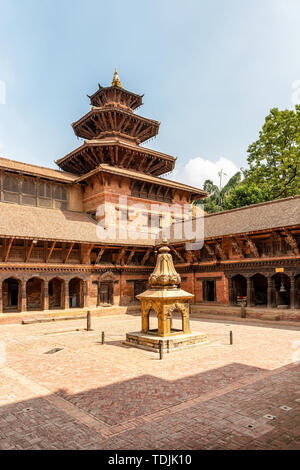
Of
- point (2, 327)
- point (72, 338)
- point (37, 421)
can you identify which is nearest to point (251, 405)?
point (37, 421)

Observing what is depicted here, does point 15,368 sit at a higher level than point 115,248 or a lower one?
lower

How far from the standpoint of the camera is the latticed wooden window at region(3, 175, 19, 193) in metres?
23.5

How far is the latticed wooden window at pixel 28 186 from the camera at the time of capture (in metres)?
24.4

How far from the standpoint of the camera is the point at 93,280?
23.6 m

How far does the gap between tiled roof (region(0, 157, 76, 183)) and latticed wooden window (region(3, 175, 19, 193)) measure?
0.89m

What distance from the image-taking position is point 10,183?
2378 centimetres

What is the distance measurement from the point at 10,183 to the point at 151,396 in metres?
20.8

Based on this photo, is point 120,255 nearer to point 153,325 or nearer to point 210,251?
point 210,251

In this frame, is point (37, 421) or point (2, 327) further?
point (2, 327)

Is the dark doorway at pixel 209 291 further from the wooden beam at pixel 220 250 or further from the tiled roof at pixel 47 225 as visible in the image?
the tiled roof at pixel 47 225

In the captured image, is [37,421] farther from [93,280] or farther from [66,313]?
[93,280]

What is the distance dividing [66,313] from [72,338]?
6471 millimetres

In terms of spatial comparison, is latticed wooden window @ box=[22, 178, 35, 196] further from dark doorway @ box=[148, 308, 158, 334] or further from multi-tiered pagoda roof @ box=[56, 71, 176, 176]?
dark doorway @ box=[148, 308, 158, 334]

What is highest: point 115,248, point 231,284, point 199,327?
point 115,248
